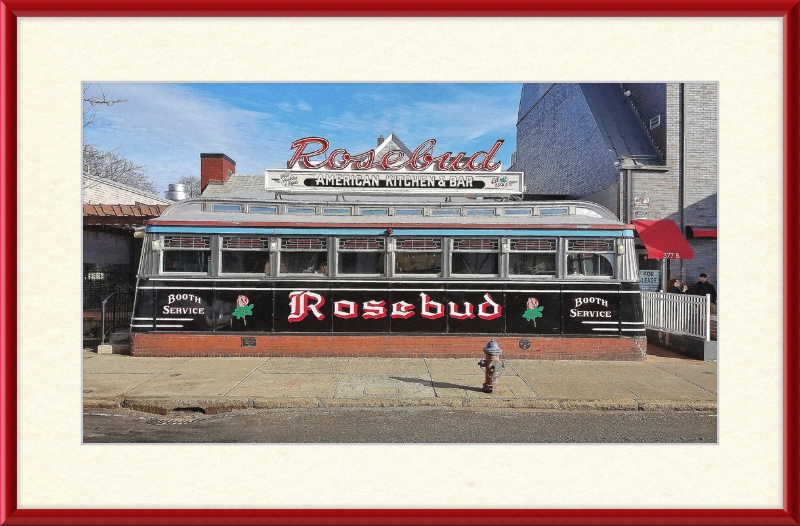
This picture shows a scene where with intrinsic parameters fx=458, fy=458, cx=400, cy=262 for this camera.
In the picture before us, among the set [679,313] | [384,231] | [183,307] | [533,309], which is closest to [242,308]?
[183,307]

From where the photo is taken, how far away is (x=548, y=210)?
950 centimetres

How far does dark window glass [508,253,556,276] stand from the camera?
923 centimetres

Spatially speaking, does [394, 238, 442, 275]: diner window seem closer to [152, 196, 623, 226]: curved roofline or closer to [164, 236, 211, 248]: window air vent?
[152, 196, 623, 226]: curved roofline

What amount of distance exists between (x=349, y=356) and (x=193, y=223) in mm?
4072

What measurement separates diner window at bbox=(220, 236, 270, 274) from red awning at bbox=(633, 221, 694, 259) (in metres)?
9.08

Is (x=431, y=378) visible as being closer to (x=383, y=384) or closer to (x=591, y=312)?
(x=383, y=384)

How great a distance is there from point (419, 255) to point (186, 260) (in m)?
4.68

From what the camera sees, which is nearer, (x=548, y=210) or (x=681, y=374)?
(x=681, y=374)

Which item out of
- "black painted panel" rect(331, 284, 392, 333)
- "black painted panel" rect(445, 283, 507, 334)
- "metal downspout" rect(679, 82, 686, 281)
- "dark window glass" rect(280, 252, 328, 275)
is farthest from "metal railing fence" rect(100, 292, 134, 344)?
"metal downspout" rect(679, 82, 686, 281)

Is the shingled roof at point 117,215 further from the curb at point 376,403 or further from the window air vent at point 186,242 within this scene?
the curb at point 376,403
